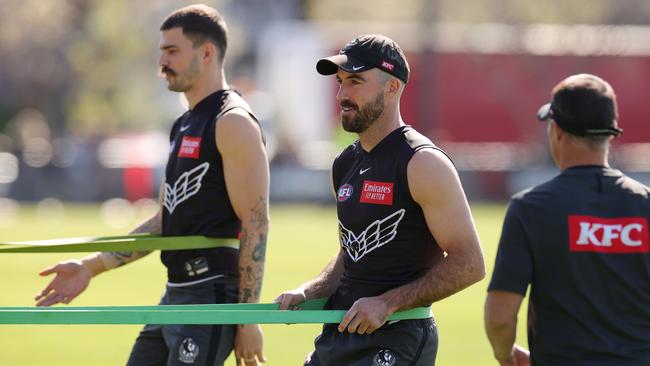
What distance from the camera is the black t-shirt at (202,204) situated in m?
6.80

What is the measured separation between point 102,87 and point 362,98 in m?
44.0

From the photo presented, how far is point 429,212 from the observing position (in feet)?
18.5

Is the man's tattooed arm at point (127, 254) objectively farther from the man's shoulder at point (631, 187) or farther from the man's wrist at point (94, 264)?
the man's shoulder at point (631, 187)

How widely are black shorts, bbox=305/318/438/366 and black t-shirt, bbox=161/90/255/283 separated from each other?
3.81 feet

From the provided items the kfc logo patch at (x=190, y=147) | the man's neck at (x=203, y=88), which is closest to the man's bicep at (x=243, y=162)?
the kfc logo patch at (x=190, y=147)

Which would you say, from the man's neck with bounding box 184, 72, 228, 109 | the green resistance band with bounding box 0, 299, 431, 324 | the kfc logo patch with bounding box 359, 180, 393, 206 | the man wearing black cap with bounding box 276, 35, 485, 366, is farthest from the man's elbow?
the man's neck with bounding box 184, 72, 228, 109

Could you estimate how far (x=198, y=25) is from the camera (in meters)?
7.15

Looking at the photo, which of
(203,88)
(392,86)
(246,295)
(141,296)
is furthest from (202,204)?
(141,296)

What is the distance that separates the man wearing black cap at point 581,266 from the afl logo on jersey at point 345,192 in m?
0.86

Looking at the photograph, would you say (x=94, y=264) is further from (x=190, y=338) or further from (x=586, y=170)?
(x=586, y=170)

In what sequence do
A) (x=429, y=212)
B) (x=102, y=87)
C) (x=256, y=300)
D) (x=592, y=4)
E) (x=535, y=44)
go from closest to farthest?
(x=429, y=212) → (x=256, y=300) → (x=535, y=44) → (x=102, y=87) → (x=592, y=4)

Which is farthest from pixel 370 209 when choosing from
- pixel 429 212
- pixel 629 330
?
pixel 629 330

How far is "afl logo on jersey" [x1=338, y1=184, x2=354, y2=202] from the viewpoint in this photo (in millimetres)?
5945

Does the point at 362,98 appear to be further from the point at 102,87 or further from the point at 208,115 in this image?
the point at 102,87
